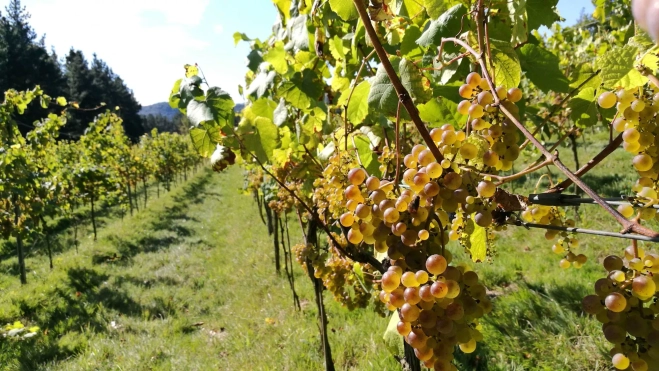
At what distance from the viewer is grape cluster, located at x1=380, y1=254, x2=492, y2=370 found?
27.5 inches

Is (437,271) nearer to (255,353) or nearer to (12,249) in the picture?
(255,353)

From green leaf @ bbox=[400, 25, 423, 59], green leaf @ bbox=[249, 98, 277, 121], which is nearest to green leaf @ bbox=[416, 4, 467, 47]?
green leaf @ bbox=[400, 25, 423, 59]

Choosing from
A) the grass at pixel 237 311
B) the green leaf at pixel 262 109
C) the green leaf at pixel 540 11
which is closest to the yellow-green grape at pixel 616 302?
the green leaf at pixel 540 11

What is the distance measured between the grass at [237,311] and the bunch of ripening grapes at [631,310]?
8.83 ft

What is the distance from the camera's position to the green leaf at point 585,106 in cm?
105

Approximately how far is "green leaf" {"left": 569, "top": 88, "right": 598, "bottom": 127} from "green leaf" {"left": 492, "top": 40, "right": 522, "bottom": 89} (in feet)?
0.96

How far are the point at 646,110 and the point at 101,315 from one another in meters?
7.02

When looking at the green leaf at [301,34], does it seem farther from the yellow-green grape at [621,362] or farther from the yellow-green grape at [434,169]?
the yellow-green grape at [621,362]

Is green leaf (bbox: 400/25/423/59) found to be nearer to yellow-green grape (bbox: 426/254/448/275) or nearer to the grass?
yellow-green grape (bbox: 426/254/448/275)

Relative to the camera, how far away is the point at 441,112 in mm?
1097

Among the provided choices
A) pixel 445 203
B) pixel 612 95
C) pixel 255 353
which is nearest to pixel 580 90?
pixel 612 95

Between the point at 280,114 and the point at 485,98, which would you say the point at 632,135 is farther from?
the point at 280,114

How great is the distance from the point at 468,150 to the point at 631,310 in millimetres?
371

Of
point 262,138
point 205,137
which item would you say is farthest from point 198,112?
point 262,138
